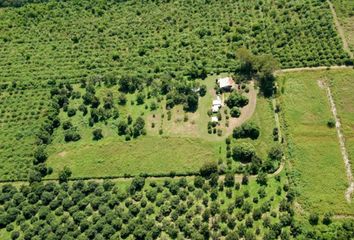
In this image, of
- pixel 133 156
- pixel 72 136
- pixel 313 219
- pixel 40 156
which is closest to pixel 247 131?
pixel 313 219

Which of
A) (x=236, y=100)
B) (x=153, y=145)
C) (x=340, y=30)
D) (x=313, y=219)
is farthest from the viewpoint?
(x=340, y=30)

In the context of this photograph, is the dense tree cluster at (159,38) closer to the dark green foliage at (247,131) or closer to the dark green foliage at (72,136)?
the dark green foliage at (72,136)

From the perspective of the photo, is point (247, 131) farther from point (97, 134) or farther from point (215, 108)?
point (97, 134)

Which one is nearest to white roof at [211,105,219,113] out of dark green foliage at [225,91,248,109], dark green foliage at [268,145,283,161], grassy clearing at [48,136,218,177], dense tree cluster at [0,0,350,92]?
dark green foliage at [225,91,248,109]

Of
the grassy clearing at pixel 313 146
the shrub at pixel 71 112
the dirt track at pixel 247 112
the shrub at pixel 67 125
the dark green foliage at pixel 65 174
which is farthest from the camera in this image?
the shrub at pixel 71 112

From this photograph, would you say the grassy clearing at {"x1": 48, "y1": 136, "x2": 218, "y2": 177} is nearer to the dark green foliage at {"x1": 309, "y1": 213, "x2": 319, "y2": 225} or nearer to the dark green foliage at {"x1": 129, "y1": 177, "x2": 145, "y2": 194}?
the dark green foliage at {"x1": 129, "y1": 177, "x2": 145, "y2": 194}

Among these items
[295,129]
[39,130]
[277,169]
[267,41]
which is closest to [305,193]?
[277,169]

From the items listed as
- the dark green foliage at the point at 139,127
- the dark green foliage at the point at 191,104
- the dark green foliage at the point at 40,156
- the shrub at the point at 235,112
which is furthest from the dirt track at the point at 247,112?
the dark green foliage at the point at 40,156
